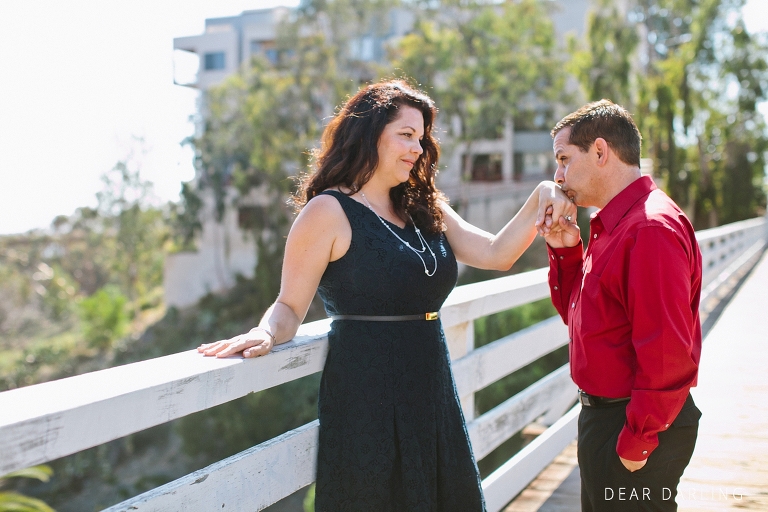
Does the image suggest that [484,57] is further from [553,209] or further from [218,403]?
[218,403]

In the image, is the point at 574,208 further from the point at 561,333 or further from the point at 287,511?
the point at 287,511

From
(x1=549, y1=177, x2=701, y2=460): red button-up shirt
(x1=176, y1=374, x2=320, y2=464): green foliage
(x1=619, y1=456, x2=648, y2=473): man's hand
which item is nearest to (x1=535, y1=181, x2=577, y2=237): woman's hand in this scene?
(x1=549, y1=177, x2=701, y2=460): red button-up shirt

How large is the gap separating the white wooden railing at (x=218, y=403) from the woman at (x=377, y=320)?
81mm

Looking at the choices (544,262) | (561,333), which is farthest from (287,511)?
(561,333)

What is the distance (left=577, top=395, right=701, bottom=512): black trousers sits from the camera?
207 cm

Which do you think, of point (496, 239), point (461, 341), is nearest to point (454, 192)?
point (461, 341)

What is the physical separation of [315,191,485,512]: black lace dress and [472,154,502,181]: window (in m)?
33.2

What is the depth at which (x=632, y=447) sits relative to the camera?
1.97 m

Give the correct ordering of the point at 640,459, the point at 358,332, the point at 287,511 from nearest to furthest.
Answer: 1. the point at 640,459
2. the point at 358,332
3. the point at 287,511

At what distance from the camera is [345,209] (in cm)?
233

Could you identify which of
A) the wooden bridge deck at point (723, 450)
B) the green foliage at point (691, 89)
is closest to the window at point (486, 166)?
the green foliage at point (691, 89)

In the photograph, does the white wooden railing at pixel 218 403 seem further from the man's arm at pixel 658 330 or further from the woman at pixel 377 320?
the man's arm at pixel 658 330

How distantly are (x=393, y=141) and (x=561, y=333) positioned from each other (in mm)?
2204

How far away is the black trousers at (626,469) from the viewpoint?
2070mm
